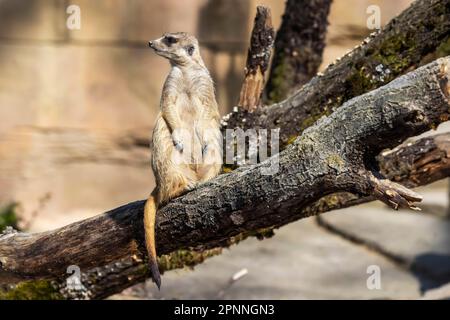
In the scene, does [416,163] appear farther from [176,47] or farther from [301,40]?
[301,40]

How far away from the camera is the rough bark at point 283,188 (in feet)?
8.34

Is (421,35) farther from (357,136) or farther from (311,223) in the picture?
(311,223)

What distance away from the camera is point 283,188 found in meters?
2.87

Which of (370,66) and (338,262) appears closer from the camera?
(370,66)

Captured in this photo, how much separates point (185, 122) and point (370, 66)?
3.07ft

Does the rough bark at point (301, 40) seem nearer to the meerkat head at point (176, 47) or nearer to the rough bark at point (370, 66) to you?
the rough bark at point (370, 66)

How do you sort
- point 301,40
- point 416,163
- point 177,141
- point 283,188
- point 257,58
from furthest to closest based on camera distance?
1. point 301,40
2. point 416,163
3. point 257,58
4. point 177,141
5. point 283,188

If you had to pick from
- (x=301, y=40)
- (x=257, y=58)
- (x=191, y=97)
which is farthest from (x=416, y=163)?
(x=301, y=40)

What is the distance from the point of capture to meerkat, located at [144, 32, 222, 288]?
11.6ft

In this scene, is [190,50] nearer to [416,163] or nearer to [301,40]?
[416,163]

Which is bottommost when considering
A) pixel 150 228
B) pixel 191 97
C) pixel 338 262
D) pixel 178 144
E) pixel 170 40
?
pixel 338 262

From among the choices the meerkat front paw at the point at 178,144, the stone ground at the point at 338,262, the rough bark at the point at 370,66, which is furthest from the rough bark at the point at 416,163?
the stone ground at the point at 338,262

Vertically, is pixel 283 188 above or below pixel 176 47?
below

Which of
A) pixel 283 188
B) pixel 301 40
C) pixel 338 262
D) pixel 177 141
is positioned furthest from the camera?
pixel 338 262
